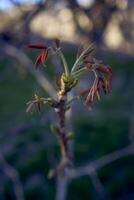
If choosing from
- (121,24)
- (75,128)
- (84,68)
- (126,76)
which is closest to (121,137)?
(75,128)

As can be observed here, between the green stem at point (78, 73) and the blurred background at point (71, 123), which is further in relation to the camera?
the blurred background at point (71, 123)

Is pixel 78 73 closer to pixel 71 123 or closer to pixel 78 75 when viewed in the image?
pixel 78 75

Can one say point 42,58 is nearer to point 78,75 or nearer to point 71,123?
point 78,75

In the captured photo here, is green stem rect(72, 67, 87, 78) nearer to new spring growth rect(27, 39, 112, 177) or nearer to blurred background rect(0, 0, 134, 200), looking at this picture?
new spring growth rect(27, 39, 112, 177)

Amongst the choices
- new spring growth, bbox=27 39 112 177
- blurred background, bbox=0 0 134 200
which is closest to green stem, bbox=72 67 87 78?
new spring growth, bbox=27 39 112 177

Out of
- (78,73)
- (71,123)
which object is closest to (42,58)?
(78,73)

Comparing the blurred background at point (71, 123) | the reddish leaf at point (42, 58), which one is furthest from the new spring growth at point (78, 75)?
the blurred background at point (71, 123)

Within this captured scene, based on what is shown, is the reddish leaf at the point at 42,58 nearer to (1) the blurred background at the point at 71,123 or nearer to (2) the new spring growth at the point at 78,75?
(2) the new spring growth at the point at 78,75

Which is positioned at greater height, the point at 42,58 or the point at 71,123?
the point at 42,58

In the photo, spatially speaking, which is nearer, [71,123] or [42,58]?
[42,58]
